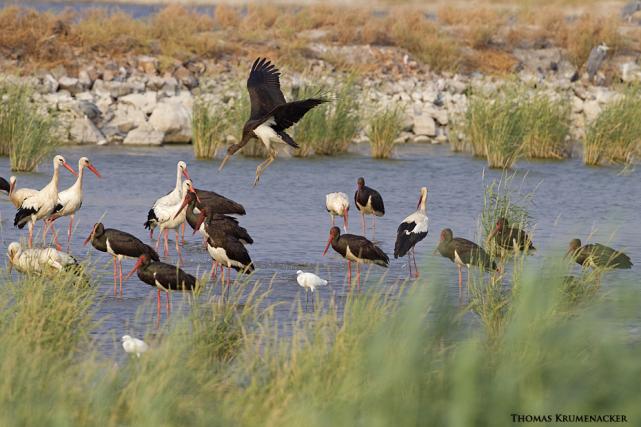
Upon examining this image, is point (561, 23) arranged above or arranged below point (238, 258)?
above

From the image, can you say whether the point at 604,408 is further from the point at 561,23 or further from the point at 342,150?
the point at 561,23

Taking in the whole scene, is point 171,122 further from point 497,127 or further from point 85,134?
point 497,127

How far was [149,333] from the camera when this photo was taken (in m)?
8.06

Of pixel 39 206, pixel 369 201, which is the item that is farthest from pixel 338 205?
pixel 39 206

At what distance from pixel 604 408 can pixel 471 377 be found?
78 centimetres

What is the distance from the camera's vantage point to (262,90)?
47.6 feet

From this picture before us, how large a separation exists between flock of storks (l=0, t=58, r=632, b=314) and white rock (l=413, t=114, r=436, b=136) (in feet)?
34.1

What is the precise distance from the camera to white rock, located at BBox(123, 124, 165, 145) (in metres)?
22.8

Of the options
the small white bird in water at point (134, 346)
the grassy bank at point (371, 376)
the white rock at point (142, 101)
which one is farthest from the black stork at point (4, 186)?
the white rock at point (142, 101)

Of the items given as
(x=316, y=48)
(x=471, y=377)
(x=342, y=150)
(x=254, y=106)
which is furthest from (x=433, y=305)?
(x=316, y=48)

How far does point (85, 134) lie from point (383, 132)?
17.7ft

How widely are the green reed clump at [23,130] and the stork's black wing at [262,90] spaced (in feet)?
15.2

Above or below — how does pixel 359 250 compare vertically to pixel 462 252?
below

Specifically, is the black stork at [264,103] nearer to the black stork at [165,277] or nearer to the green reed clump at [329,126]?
the black stork at [165,277]
